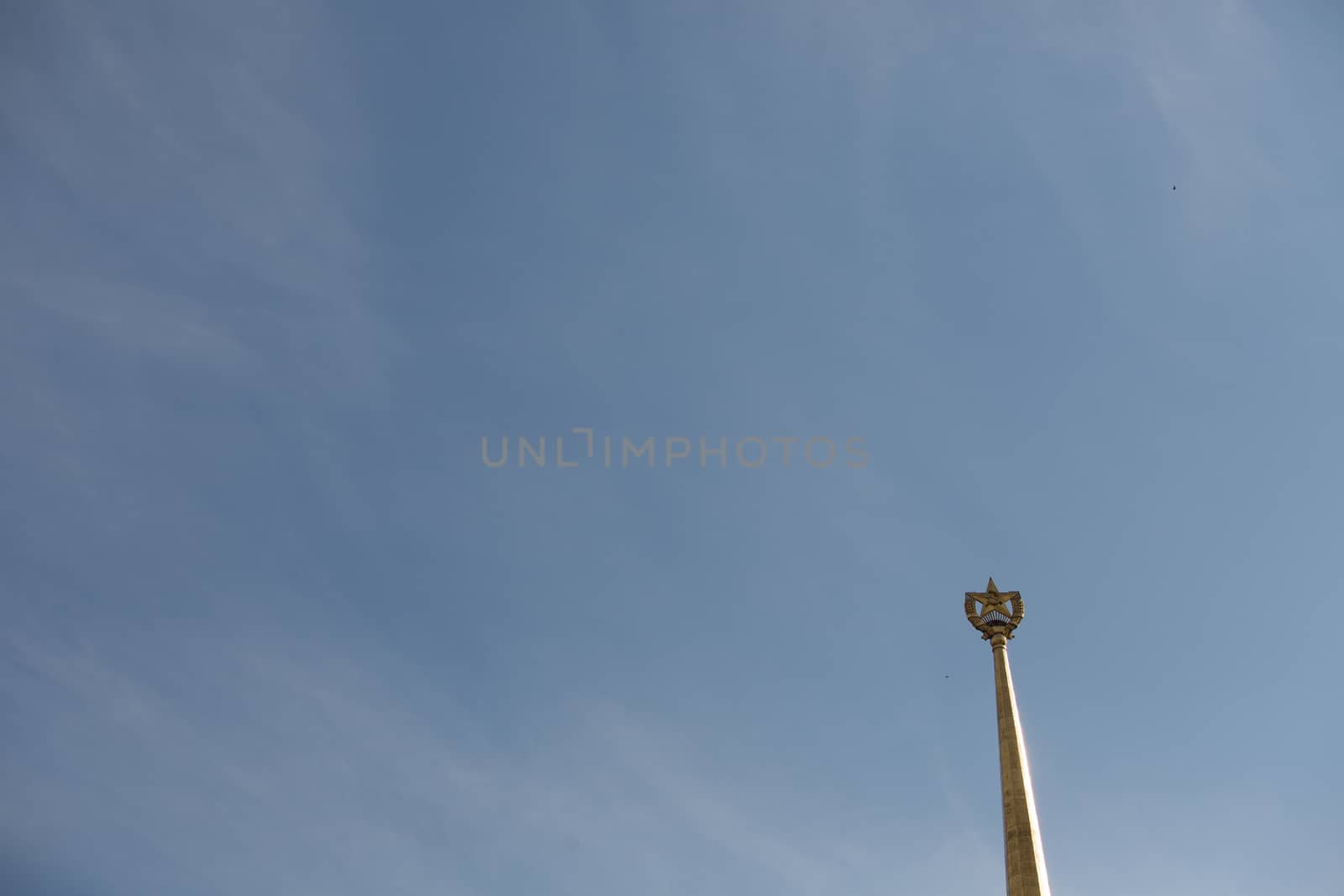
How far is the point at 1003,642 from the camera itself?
190ft

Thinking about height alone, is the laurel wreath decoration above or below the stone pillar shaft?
above

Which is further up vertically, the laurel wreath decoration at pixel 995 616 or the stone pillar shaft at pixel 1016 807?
the laurel wreath decoration at pixel 995 616

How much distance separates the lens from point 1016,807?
50219 mm

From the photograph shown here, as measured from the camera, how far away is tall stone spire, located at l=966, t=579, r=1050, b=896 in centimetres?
4800

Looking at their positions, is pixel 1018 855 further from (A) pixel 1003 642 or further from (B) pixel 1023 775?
(A) pixel 1003 642

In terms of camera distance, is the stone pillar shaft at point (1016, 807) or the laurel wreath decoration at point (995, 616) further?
the laurel wreath decoration at point (995, 616)

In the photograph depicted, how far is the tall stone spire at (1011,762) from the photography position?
48.0 metres

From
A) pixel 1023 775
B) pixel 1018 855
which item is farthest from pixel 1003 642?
pixel 1018 855

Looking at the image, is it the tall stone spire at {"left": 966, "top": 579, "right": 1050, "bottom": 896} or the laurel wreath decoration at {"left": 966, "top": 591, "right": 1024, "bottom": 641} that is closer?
the tall stone spire at {"left": 966, "top": 579, "right": 1050, "bottom": 896}

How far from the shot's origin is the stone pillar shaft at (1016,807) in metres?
47.8

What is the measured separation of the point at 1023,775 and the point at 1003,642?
26.4 ft

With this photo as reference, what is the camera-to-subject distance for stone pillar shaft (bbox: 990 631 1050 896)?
47750mm

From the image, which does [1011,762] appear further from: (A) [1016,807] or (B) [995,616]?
(B) [995,616]

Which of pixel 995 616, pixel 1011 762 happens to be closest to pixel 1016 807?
pixel 1011 762
